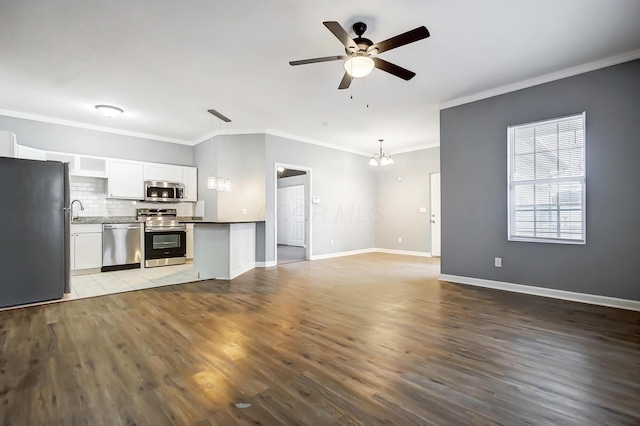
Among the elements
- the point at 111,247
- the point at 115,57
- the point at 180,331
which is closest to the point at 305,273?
the point at 180,331

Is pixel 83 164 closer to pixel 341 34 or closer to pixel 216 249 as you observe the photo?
pixel 216 249

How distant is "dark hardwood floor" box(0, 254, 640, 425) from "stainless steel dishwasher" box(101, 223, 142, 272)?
2085mm

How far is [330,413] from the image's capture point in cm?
161

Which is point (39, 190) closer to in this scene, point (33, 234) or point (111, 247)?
point (33, 234)

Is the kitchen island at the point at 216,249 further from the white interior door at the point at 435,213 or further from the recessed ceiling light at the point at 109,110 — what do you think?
the white interior door at the point at 435,213

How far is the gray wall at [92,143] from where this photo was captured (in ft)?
17.2

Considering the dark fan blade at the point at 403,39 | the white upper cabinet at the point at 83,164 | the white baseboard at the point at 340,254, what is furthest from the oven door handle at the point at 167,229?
the dark fan blade at the point at 403,39

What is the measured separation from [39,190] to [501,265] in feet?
20.0

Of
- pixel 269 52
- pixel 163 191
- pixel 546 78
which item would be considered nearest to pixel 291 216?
pixel 163 191

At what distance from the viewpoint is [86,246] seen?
5312 millimetres

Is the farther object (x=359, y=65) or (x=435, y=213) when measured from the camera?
(x=435, y=213)

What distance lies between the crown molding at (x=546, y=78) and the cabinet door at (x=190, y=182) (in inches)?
216

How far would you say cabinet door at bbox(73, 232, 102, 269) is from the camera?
5.23 metres

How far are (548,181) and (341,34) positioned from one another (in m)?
3.30
